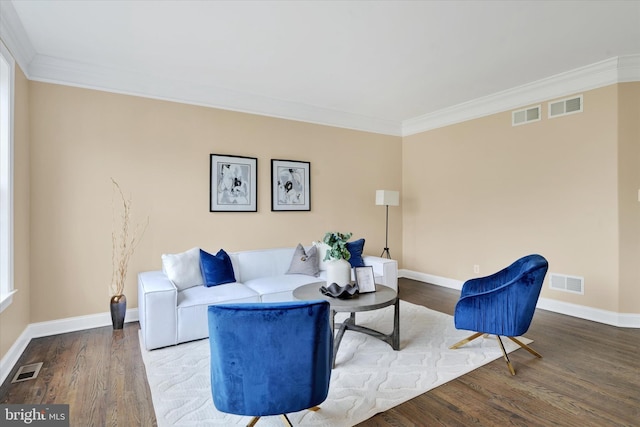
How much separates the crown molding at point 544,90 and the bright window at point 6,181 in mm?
5216

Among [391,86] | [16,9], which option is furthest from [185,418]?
[391,86]

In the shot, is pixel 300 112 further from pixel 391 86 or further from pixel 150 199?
pixel 150 199

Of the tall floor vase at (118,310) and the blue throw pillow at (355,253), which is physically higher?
the blue throw pillow at (355,253)

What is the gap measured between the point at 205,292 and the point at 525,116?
4517 millimetres

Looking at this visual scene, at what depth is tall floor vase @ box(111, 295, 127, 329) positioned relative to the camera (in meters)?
3.57

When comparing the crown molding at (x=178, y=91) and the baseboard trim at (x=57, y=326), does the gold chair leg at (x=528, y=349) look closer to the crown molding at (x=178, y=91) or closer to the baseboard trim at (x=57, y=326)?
the crown molding at (x=178, y=91)

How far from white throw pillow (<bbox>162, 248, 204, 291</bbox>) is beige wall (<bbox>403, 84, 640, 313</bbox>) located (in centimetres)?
380

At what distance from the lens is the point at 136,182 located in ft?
12.9


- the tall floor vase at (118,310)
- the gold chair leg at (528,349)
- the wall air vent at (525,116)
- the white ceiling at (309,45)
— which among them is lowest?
the gold chair leg at (528,349)

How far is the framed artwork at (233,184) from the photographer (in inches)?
172

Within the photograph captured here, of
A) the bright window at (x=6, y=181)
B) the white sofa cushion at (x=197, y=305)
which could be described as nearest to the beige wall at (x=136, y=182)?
the bright window at (x=6, y=181)

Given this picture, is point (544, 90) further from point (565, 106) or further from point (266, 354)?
point (266, 354)

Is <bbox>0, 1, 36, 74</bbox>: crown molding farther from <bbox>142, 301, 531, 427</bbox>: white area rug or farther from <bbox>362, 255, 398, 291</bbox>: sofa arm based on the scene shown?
<bbox>362, 255, 398, 291</bbox>: sofa arm

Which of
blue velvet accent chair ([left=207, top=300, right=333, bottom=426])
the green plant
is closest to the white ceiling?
the green plant
